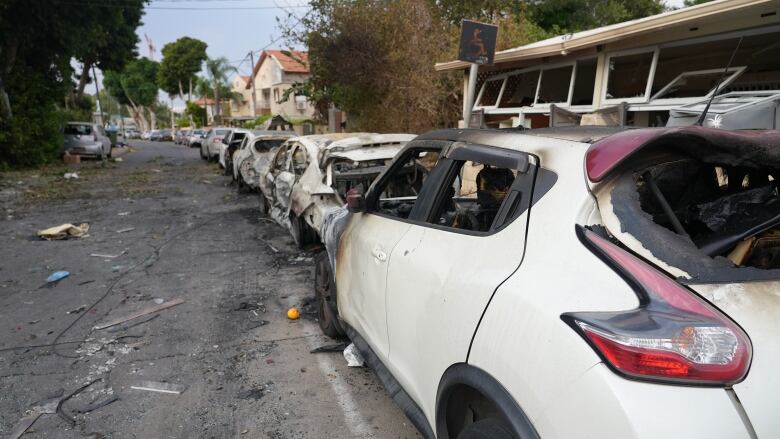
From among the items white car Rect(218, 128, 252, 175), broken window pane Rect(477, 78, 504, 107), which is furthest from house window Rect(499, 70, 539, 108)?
white car Rect(218, 128, 252, 175)

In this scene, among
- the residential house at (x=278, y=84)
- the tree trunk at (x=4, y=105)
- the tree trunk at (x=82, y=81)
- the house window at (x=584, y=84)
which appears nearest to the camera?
the house window at (x=584, y=84)

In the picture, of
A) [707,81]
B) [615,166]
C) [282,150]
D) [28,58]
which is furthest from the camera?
[28,58]

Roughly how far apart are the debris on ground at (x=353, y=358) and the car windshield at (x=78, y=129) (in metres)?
24.9

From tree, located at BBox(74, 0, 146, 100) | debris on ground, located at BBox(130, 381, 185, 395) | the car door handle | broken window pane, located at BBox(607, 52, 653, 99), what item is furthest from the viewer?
tree, located at BBox(74, 0, 146, 100)

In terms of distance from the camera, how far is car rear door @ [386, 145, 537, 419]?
1993 millimetres

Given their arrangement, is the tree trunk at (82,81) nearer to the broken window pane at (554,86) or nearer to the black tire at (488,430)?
the broken window pane at (554,86)

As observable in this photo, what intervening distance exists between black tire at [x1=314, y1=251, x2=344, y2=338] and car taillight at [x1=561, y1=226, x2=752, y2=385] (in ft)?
8.99

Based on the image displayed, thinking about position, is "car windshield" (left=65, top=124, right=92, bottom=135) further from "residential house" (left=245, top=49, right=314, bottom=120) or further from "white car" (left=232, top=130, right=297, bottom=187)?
"residential house" (left=245, top=49, right=314, bottom=120)

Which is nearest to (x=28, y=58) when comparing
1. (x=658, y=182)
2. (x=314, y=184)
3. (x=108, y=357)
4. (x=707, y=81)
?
(x=314, y=184)

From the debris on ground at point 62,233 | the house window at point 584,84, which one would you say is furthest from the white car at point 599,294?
the house window at point 584,84

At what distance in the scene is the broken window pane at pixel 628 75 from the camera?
9359 millimetres

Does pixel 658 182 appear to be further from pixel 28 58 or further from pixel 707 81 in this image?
Result: pixel 28 58

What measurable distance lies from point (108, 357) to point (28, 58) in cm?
2227

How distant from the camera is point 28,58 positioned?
2080 cm
